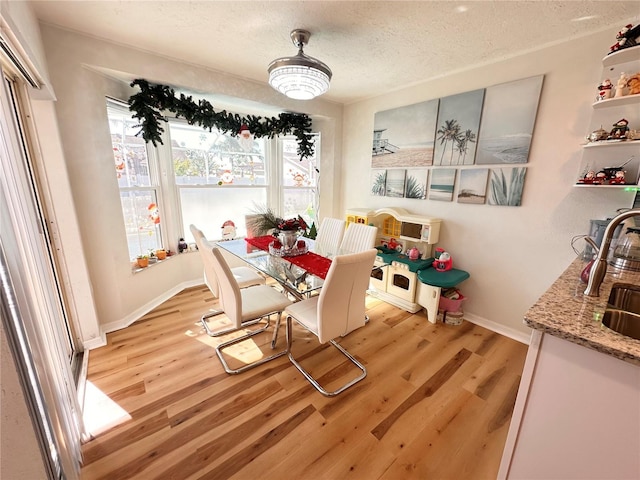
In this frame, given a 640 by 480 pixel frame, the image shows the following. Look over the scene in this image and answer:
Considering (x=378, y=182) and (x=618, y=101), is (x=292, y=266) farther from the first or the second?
(x=618, y=101)

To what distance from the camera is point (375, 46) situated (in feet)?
6.86

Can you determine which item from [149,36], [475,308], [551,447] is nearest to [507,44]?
[475,308]

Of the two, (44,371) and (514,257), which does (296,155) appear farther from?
(44,371)

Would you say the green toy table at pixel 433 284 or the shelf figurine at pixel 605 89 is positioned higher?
the shelf figurine at pixel 605 89

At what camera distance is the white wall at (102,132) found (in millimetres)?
1956

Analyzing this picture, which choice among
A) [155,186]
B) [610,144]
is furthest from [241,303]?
[610,144]

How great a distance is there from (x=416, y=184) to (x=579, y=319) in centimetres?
226

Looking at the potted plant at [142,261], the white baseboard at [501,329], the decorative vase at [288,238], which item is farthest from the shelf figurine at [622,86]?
the potted plant at [142,261]

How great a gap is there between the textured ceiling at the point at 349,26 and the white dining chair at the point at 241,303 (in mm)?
1584

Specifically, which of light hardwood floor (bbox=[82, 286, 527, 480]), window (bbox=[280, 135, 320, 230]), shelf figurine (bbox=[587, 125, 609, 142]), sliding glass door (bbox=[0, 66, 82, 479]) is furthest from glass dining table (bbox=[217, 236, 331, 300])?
shelf figurine (bbox=[587, 125, 609, 142])

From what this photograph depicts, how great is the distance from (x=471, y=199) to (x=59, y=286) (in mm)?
3662

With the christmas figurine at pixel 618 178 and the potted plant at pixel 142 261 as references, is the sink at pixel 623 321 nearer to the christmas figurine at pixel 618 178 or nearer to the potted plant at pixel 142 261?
the christmas figurine at pixel 618 178

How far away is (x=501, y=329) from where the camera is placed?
2.51 m

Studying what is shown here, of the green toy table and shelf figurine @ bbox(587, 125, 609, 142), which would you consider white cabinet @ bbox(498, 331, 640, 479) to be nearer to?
the green toy table
